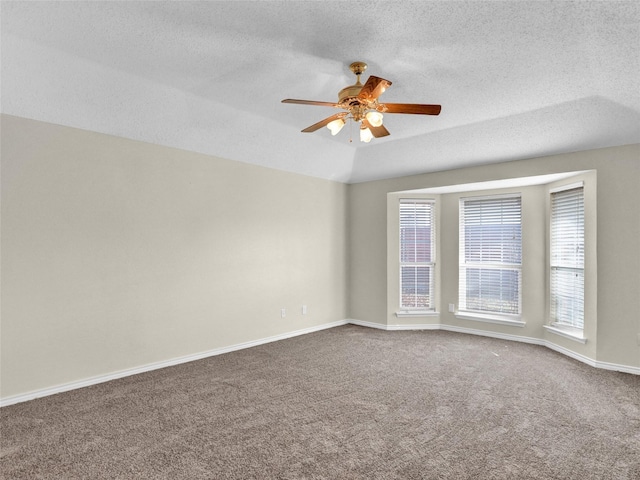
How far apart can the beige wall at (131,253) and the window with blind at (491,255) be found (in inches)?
96.3

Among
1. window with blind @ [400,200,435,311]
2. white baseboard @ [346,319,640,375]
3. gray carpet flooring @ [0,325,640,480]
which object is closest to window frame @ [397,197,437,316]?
window with blind @ [400,200,435,311]

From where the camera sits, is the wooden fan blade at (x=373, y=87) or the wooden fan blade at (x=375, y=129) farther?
the wooden fan blade at (x=375, y=129)

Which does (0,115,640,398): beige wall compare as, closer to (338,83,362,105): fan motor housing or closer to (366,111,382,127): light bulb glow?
(338,83,362,105): fan motor housing

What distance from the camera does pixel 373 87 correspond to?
248 centimetres

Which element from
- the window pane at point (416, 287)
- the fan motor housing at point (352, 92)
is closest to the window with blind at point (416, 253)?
the window pane at point (416, 287)

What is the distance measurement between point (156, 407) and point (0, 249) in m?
1.79

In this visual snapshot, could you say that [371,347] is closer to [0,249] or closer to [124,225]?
[124,225]

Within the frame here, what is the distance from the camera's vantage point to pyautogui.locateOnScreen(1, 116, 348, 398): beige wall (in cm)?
313

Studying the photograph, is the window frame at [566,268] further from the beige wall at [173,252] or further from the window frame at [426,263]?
the window frame at [426,263]

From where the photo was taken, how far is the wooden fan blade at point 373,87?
93.9 inches

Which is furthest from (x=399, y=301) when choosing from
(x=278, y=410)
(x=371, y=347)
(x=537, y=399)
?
(x=278, y=410)

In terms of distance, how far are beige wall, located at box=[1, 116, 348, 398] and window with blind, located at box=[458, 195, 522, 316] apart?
2.45 metres

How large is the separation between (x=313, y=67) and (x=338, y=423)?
8.91ft

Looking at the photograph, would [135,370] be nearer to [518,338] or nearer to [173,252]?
[173,252]
